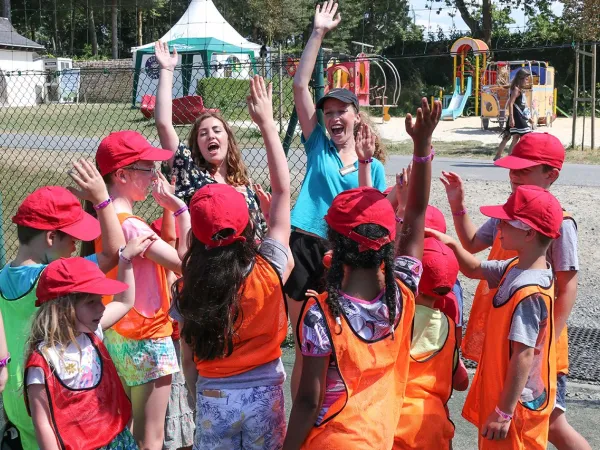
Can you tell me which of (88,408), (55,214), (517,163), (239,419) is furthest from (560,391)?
(55,214)

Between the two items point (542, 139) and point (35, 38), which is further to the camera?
point (35, 38)

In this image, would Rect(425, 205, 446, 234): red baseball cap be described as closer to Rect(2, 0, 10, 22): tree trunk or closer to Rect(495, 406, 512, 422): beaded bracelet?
Rect(495, 406, 512, 422): beaded bracelet

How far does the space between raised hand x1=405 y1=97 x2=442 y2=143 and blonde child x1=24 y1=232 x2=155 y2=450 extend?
1.17 meters

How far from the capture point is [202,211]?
8.11 ft

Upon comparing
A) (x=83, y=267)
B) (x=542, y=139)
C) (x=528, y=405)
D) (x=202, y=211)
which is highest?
(x=542, y=139)

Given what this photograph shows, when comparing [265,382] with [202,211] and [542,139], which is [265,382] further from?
[542,139]

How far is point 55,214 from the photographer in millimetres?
2770

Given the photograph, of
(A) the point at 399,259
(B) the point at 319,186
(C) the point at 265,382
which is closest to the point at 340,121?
(B) the point at 319,186

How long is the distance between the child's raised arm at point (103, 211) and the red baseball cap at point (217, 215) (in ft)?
1.73

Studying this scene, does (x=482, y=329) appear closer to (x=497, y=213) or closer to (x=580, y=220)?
(x=497, y=213)

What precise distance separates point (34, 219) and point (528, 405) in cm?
196

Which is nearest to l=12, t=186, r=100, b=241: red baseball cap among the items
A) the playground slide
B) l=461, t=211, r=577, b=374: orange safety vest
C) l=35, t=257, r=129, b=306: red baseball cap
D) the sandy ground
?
l=35, t=257, r=129, b=306: red baseball cap

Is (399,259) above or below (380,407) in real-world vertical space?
above

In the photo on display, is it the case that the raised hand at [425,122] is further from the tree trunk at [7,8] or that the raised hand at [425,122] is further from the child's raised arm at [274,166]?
the tree trunk at [7,8]
